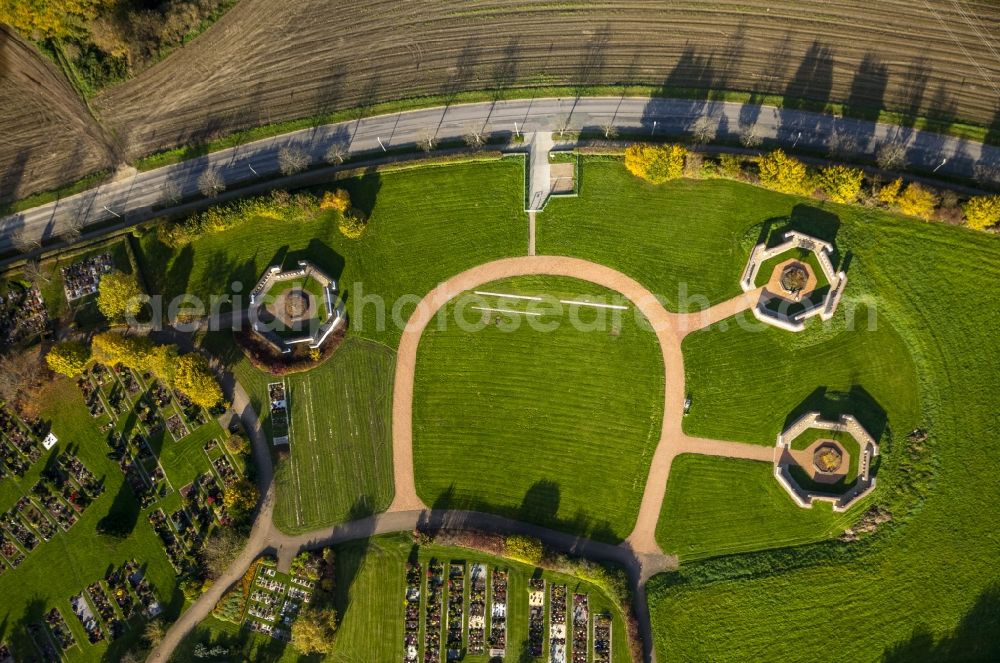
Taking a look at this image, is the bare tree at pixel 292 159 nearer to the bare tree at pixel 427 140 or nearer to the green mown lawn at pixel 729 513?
the bare tree at pixel 427 140

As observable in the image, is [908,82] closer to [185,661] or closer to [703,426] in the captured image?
[703,426]

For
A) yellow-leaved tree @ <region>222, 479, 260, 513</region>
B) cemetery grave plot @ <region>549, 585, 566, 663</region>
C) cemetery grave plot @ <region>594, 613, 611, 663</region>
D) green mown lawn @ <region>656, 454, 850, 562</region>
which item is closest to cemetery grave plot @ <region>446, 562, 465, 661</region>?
cemetery grave plot @ <region>549, 585, 566, 663</region>

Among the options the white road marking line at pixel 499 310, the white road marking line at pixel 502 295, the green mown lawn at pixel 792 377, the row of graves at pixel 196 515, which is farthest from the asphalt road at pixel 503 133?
the row of graves at pixel 196 515

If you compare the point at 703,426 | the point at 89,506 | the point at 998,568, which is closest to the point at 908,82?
the point at 703,426

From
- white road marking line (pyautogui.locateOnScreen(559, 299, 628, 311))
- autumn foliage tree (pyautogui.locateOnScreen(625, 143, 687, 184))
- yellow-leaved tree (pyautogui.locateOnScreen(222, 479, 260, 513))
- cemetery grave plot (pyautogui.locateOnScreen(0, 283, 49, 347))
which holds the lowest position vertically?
yellow-leaved tree (pyautogui.locateOnScreen(222, 479, 260, 513))

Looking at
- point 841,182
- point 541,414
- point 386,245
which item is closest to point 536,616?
point 541,414

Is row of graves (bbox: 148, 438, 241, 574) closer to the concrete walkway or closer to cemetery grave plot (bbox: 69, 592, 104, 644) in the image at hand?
cemetery grave plot (bbox: 69, 592, 104, 644)
